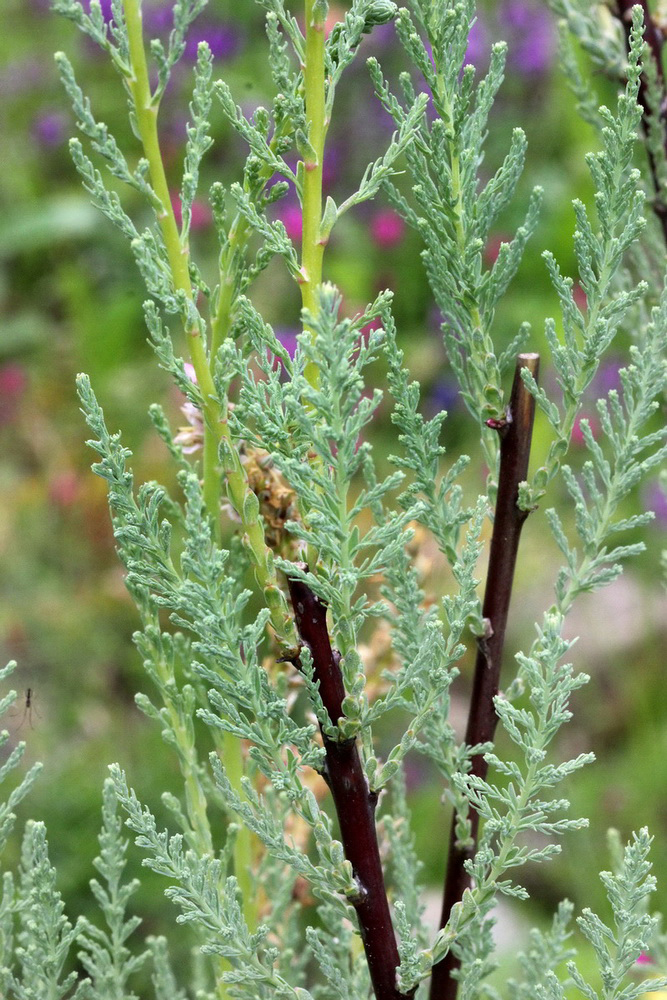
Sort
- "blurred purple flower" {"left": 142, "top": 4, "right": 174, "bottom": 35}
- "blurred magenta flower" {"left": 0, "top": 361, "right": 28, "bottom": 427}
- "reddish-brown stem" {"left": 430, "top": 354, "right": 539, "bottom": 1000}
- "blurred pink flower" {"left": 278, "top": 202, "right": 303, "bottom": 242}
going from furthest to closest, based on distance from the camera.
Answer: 1. "blurred purple flower" {"left": 142, "top": 4, "right": 174, "bottom": 35}
2. "blurred pink flower" {"left": 278, "top": 202, "right": 303, "bottom": 242}
3. "blurred magenta flower" {"left": 0, "top": 361, "right": 28, "bottom": 427}
4. "reddish-brown stem" {"left": 430, "top": 354, "right": 539, "bottom": 1000}

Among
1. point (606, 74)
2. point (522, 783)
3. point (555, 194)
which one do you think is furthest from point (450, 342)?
point (555, 194)

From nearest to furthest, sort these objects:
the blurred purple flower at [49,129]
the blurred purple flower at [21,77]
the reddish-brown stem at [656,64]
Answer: the reddish-brown stem at [656,64], the blurred purple flower at [49,129], the blurred purple flower at [21,77]

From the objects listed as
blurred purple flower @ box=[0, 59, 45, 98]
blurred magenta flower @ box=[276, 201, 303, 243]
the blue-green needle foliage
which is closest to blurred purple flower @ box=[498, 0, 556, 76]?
blurred magenta flower @ box=[276, 201, 303, 243]

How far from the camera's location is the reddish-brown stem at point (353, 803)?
0.72 meters

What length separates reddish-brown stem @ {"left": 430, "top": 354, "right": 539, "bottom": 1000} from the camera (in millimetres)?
809

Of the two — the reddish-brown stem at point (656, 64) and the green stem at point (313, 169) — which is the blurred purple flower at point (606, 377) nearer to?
the reddish-brown stem at point (656, 64)

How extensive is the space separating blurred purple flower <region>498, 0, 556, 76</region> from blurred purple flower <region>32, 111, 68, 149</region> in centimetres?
197

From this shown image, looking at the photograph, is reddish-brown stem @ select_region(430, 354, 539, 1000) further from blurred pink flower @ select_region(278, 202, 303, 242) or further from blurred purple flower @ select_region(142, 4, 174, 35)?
blurred purple flower @ select_region(142, 4, 174, 35)

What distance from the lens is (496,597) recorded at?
0.84m

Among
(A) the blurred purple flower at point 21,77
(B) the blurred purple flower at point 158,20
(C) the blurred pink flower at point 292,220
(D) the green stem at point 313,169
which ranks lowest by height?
(D) the green stem at point 313,169

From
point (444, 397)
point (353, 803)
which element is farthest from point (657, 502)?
point (353, 803)

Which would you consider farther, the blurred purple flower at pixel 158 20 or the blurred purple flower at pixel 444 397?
the blurred purple flower at pixel 158 20

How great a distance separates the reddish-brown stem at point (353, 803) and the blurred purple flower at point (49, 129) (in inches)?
177

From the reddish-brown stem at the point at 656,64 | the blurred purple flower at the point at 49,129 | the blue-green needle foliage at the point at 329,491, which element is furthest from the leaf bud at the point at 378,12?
the blurred purple flower at the point at 49,129
